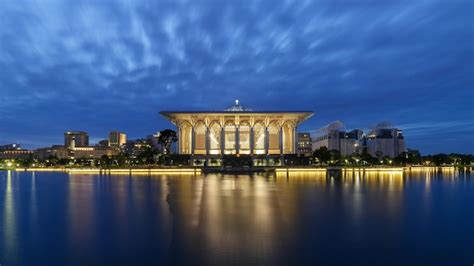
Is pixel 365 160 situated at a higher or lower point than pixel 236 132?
lower

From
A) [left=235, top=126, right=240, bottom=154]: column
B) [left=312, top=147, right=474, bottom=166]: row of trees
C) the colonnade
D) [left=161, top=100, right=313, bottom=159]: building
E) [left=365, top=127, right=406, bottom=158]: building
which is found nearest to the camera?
[left=161, top=100, right=313, bottom=159]: building

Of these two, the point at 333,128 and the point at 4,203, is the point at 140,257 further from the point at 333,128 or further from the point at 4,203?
the point at 333,128

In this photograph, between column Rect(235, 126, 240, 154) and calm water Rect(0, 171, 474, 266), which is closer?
calm water Rect(0, 171, 474, 266)

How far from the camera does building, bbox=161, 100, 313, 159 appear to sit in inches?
3713

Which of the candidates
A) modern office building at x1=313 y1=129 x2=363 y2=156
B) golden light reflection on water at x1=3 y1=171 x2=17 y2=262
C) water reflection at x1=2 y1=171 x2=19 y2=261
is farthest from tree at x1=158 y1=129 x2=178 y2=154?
modern office building at x1=313 y1=129 x2=363 y2=156

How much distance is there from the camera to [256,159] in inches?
3730

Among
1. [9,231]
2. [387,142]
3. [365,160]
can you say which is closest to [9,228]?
[9,231]

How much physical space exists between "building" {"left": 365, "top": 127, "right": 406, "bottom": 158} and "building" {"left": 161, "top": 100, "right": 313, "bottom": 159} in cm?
7028

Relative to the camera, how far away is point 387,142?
521ft

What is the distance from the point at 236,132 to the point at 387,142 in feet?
271

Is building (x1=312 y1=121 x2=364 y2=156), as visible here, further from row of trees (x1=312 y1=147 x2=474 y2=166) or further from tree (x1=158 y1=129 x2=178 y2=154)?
tree (x1=158 y1=129 x2=178 y2=154)

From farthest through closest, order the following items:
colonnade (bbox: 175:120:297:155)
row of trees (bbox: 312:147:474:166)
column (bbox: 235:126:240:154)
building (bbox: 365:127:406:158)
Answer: building (bbox: 365:127:406:158)
row of trees (bbox: 312:147:474:166)
column (bbox: 235:126:240:154)
colonnade (bbox: 175:120:297:155)

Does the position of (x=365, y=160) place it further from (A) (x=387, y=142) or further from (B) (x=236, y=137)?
(A) (x=387, y=142)

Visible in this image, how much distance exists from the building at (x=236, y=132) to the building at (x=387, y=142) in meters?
70.3
